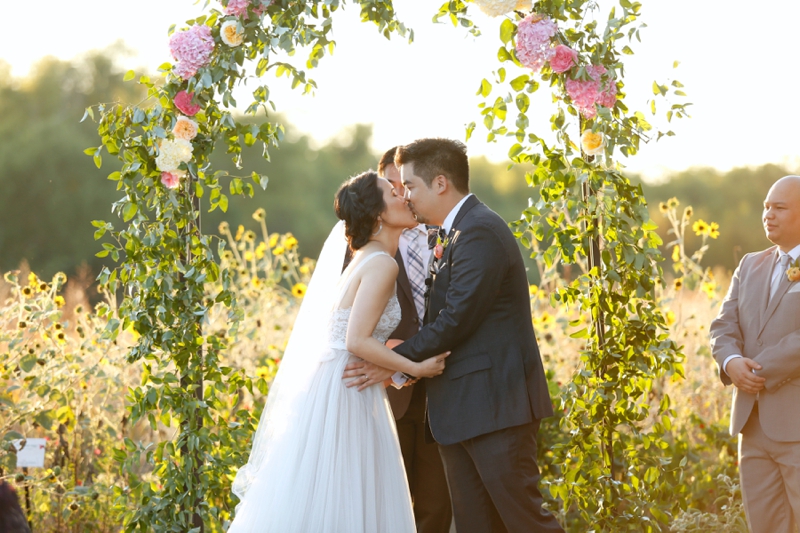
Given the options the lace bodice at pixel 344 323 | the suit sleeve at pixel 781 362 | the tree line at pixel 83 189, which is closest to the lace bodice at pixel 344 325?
the lace bodice at pixel 344 323

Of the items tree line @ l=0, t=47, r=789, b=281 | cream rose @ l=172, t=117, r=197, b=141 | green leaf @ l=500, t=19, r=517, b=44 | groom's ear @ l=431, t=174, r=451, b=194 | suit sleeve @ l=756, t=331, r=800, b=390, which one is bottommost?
suit sleeve @ l=756, t=331, r=800, b=390

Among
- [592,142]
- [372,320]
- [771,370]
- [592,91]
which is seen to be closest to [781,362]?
[771,370]

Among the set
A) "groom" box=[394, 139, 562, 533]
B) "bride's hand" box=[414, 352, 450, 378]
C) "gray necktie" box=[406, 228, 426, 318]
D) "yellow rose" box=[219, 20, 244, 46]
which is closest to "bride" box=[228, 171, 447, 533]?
"bride's hand" box=[414, 352, 450, 378]

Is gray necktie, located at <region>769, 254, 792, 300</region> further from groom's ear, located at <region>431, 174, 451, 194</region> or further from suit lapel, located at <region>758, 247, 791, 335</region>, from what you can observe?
groom's ear, located at <region>431, 174, 451, 194</region>

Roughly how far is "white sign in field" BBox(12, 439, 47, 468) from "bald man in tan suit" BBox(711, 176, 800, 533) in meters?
3.17

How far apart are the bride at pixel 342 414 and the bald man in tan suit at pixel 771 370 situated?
4.48 feet

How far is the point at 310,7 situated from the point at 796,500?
2849 mm

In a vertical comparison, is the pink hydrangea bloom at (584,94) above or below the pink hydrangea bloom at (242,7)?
below

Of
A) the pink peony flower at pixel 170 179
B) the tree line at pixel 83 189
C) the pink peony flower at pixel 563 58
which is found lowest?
the pink peony flower at pixel 170 179

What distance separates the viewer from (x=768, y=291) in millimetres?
Result: 3078

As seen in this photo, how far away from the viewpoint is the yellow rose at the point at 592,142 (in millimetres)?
2805

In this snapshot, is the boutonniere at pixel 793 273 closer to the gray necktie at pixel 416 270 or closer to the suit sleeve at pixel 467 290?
the suit sleeve at pixel 467 290

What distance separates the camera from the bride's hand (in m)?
2.71

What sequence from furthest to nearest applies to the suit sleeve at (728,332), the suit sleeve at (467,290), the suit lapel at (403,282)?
the suit lapel at (403,282) → the suit sleeve at (728,332) → the suit sleeve at (467,290)
